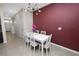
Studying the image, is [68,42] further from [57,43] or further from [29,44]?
[29,44]

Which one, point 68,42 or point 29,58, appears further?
point 68,42

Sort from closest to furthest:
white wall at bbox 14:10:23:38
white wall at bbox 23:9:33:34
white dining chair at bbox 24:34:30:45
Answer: white wall at bbox 23:9:33:34 < white wall at bbox 14:10:23:38 < white dining chair at bbox 24:34:30:45

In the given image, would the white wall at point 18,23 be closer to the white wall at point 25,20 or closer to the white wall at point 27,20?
the white wall at point 25,20

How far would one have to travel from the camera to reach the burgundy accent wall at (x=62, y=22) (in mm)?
2918

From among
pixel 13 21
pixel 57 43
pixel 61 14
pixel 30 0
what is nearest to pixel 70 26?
pixel 61 14

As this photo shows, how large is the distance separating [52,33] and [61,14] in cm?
82

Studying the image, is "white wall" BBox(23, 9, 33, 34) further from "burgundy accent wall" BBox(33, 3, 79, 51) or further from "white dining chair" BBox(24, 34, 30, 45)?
"white dining chair" BBox(24, 34, 30, 45)

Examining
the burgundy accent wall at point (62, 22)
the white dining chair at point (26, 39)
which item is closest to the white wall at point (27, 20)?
the burgundy accent wall at point (62, 22)

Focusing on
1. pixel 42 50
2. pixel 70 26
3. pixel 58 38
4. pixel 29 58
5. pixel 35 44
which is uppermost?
pixel 70 26

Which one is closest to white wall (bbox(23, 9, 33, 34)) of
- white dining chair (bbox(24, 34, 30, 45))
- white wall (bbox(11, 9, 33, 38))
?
white wall (bbox(11, 9, 33, 38))

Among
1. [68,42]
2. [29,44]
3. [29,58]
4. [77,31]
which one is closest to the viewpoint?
[29,58]

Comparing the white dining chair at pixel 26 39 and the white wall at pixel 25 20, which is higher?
the white wall at pixel 25 20

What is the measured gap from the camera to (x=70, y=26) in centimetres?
303

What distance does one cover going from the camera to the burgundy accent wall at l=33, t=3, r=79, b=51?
9.57ft
